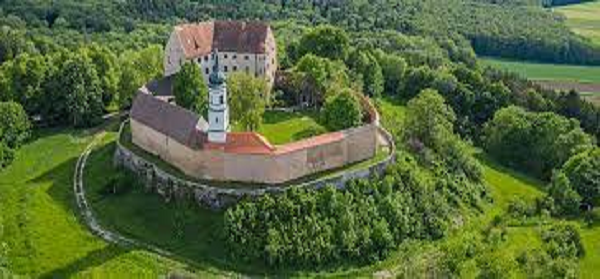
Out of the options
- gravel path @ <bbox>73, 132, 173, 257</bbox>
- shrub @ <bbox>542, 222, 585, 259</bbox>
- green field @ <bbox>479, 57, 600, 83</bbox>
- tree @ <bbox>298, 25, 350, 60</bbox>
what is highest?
→ tree @ <bbox>298, 25, 350, 60</bbox>

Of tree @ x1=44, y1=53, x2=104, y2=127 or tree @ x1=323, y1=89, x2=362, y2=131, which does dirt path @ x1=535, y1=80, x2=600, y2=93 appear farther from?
tree @ x1=44, y1=53, x2=104, y2=127

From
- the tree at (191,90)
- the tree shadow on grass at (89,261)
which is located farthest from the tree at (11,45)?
the tree shadow on grass at (89,261)

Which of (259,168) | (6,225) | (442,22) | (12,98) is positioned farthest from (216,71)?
(442,22)

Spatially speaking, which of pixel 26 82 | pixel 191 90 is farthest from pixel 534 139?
pixel 26 82

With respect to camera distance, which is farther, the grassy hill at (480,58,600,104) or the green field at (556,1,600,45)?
the green field at (556,1,600,45)

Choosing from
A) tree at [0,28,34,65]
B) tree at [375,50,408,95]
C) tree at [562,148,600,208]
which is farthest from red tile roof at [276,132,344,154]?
tree at [0,28,34,65]

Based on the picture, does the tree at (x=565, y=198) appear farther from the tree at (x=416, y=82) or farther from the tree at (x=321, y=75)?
the tree at (x=416, y=82)

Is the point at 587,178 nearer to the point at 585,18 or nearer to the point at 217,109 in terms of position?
the point at 217,109
